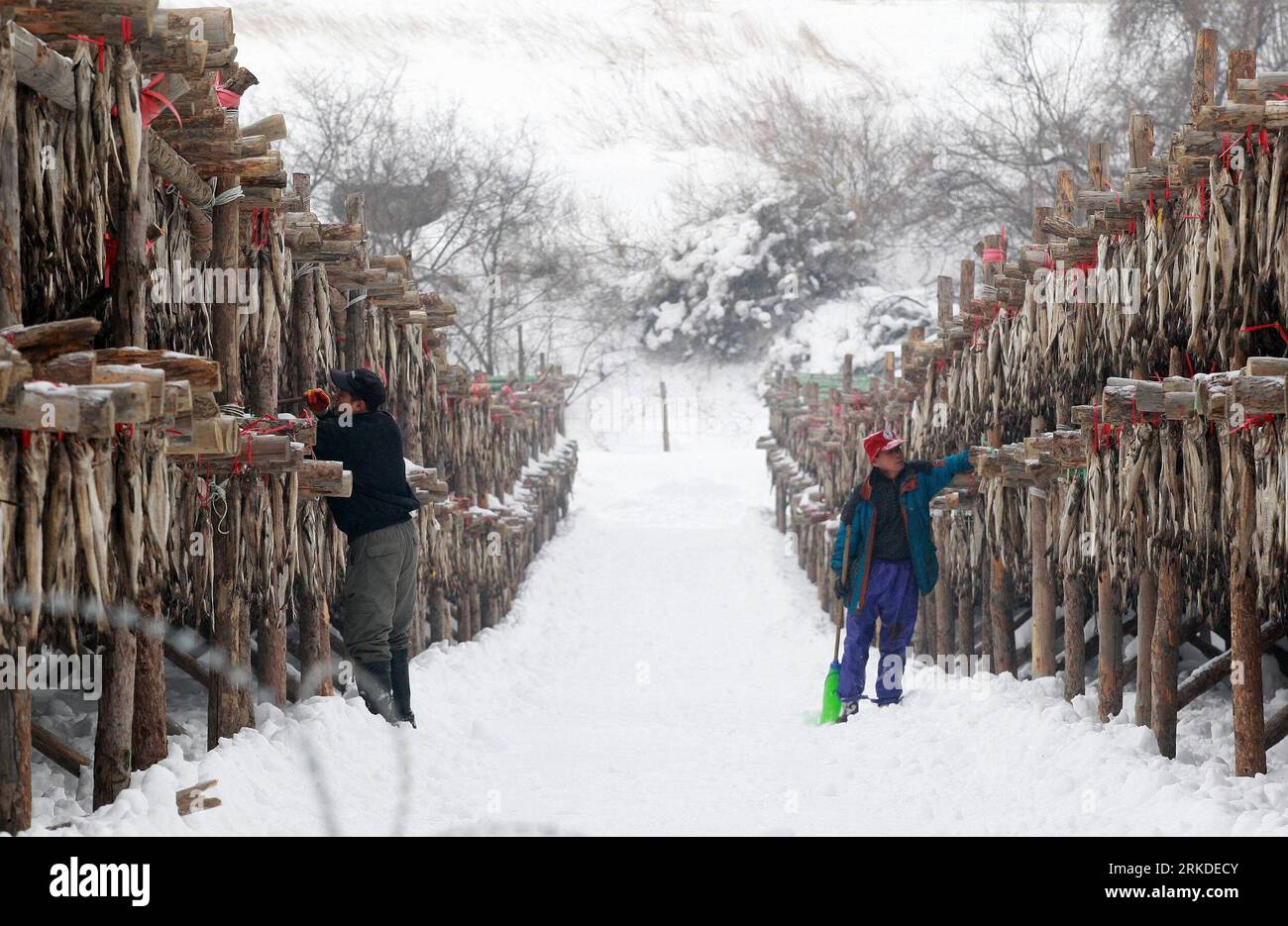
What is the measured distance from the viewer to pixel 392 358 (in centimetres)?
1060

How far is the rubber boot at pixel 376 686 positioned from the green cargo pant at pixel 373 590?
0.05 m

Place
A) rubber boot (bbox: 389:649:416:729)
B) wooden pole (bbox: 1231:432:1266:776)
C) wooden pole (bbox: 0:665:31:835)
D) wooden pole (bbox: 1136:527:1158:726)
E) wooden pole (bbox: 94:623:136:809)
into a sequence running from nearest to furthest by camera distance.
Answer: wooden pole (bbox: 0:665:31:835) < wooden pole (bbox: 94:623:136:809) < wooden pole (bbox: 1231:432:1266:776) < wooden pole (bbox: 1136:527:1158:726) < rubber boot (bbox: 389:649:416:729)

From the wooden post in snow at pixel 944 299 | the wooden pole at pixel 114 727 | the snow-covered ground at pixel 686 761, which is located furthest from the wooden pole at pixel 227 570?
the wooden post in snow at pixel 944 299

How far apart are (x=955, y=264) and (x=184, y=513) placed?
4401cm

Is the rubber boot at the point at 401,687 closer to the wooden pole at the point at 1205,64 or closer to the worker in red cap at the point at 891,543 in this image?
the worker in red cap at the point at 891,543

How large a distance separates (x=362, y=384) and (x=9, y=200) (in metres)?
3.27

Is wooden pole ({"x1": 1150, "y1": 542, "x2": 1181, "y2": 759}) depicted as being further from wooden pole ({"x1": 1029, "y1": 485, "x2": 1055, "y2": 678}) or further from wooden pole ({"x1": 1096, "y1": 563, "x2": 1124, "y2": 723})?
wooden pole ({"x1": 1029, "y1": 485, "x2": 1055, "y2": 678})

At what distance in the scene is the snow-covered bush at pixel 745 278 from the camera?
153 feet

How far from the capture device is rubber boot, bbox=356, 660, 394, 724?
314 inches

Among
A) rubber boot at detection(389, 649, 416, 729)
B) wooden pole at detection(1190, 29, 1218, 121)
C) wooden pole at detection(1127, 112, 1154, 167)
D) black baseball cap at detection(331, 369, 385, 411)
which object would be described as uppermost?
wooden pole at detection(1190, 29, 1218, 121)

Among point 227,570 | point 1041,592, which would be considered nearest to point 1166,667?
point 1041,592

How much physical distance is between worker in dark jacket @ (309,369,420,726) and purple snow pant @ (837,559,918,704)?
9.69 feet

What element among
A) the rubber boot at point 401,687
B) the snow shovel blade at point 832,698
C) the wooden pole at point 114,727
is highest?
the wooden pole at point 114,727

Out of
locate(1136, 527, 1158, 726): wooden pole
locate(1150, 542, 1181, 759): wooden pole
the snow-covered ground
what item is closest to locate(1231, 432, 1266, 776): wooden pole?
the snow-covered ground
